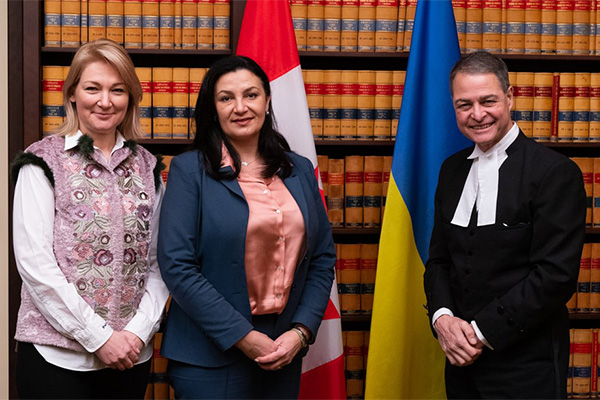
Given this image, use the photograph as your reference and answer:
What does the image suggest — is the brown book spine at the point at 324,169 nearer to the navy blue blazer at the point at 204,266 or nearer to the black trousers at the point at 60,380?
the navy blue blazer at the point at 204,266

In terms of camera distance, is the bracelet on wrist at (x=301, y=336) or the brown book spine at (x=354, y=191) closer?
the bracelet on wrist at (x=301, y=336)

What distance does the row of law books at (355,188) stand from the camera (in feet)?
8.58

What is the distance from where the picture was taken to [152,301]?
168 centimetres

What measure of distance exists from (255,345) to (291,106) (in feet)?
3.44

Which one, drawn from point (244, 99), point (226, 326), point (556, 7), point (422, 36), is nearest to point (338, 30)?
point (422, 36)

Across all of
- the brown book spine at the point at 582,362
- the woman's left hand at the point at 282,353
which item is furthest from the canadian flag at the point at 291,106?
the brown book spine at the point at 582,362

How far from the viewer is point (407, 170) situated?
233cm

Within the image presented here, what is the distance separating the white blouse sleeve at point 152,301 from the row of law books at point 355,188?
1001 mm

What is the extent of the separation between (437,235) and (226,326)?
71cm

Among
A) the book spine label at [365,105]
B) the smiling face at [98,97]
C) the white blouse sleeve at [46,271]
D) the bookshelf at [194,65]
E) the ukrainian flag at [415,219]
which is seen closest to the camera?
the white blouse sleeve at [46,271]

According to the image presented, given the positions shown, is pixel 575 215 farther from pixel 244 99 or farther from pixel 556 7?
pixel 556 7

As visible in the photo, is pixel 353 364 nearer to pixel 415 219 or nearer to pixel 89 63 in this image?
pixel 415 219

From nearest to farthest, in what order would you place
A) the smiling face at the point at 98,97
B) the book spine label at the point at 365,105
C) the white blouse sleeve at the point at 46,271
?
the white blouse sleeve at the point at 46,271 → the smiling face at the point at 98,97 → the book spine label at the point at 365,105

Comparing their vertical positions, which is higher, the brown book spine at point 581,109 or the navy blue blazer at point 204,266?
the brown book spine at point 581,109
